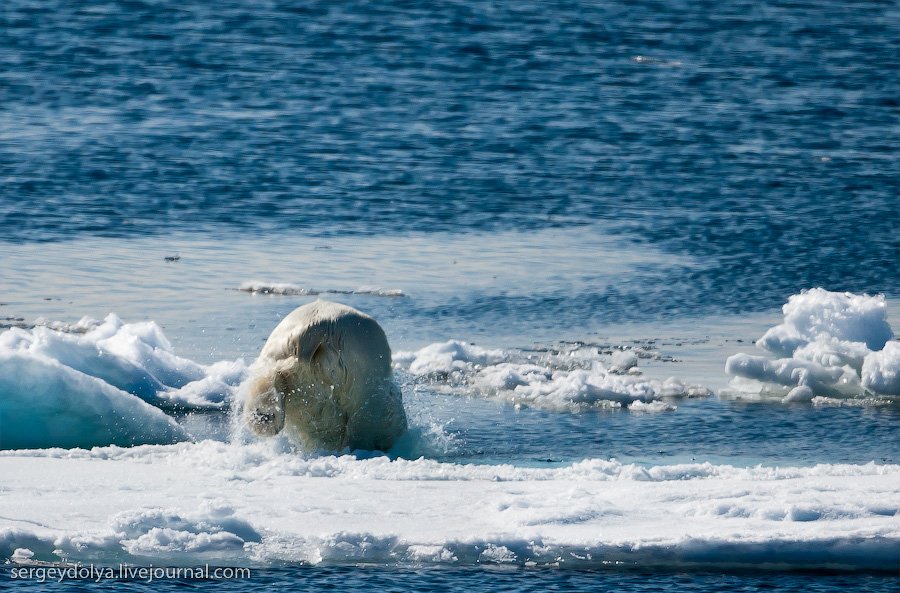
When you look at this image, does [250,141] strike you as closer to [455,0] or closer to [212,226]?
[212,226]

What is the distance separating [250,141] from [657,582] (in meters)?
15.4

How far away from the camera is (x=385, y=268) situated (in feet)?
Answer: 50.3

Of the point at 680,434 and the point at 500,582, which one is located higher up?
the point at 680,434

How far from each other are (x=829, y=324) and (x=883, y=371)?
1.11 metres

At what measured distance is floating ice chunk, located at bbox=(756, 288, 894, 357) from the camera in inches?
482

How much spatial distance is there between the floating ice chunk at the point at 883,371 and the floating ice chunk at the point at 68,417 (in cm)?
500

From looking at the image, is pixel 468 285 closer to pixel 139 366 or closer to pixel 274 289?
pixel 274 289

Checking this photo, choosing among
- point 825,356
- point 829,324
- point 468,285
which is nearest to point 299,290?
point 468,285

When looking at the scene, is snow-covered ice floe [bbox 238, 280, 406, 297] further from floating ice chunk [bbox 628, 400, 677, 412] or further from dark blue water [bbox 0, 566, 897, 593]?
dark blue water [bbox 0, 566, 897, 593]

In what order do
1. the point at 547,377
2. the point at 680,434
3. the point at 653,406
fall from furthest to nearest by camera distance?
1. the point at 547,377
2. the point at 653,406
3. the point at 680,434

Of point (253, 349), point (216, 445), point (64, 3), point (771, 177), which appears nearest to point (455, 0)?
point (64, 3)

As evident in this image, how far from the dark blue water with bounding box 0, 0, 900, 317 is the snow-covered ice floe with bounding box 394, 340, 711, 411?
2005mm

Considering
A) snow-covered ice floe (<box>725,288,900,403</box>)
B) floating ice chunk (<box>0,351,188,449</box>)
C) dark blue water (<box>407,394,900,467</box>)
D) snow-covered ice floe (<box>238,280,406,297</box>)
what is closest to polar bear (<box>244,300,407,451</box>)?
dark blue water (<box>407,394,900,467</box>)

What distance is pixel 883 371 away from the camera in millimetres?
11297
